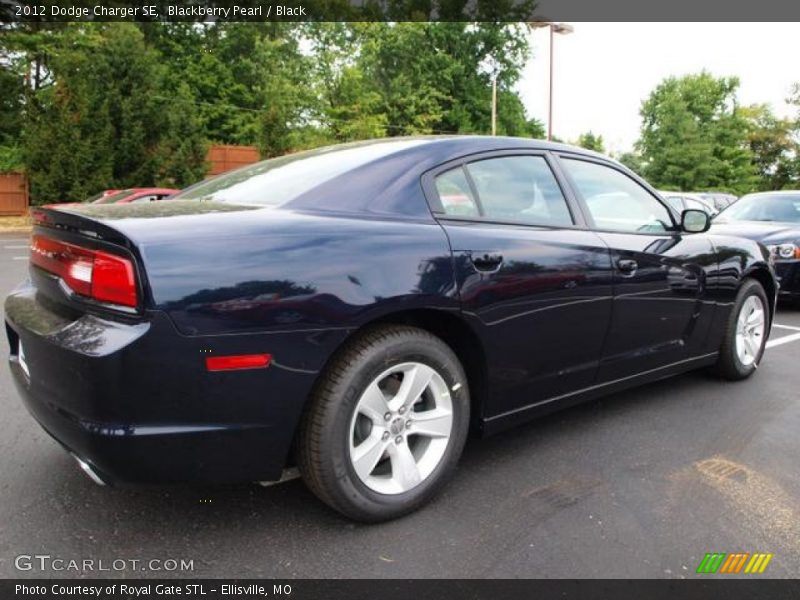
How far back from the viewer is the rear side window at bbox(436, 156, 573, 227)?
2.83 meters

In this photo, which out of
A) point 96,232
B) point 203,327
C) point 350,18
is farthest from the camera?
point 350,18

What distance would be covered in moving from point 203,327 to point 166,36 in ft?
115

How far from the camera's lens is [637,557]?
2338 millimetres

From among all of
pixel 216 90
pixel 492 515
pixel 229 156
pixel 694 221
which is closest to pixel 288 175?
pixel 492 515

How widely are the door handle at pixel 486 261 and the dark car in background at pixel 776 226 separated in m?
4.43

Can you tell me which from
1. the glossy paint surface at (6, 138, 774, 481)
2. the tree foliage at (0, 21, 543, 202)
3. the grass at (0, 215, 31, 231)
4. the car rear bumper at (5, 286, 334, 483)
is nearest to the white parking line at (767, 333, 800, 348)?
the glossy paint surface at (6, 138, 774, 481)

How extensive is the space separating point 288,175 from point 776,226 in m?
6.66

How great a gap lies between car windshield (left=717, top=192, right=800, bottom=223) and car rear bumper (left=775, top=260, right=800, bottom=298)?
1.15 metres

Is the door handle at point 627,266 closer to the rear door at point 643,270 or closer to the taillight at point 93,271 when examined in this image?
the rear door at point 643,270

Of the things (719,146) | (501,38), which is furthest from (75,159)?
(719,146)

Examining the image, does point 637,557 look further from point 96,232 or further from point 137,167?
point 137,167

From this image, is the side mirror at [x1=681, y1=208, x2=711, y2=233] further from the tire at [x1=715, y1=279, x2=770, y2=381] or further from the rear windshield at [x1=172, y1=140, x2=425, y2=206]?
the rear windshield at [x1=172, y1=140, x2=425, y2=206]

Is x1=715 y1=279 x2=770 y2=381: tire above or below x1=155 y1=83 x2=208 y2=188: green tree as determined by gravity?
below

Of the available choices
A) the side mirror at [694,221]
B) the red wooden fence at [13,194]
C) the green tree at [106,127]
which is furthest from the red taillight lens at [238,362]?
the red wooden fence at [13,194]
